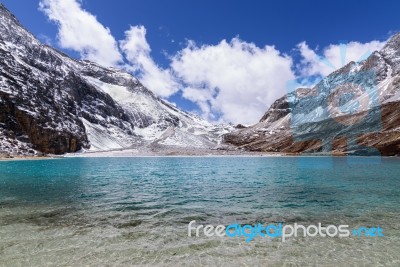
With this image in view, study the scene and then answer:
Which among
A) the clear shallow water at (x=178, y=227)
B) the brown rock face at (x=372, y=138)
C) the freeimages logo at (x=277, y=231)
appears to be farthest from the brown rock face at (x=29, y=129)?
the freeimages logo at (x=277, y=231)

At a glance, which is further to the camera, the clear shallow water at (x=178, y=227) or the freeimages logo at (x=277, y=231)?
the freeimages logo at (x=277, y=231)

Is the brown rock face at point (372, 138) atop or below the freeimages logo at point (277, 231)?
atop

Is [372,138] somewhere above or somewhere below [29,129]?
below

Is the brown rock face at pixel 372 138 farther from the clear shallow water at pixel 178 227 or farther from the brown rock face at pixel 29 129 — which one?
the brown rock face at pixel 29 129

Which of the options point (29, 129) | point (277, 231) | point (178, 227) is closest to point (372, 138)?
point (277, 231)

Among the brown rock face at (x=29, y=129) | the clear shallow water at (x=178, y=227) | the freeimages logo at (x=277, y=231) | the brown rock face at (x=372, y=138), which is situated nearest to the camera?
the clear shallow water at (x=178, y=227)

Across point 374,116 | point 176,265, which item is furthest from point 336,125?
point 176,265

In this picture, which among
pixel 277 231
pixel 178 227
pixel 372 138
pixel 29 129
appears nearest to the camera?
pixel 277 231

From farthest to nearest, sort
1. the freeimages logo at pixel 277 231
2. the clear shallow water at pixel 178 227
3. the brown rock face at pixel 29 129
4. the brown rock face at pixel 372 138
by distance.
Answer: the brown rock face at pixel 29 129 < the brown rock face at pixel 372 138 < the freeimages logo at pixel 277 231 < the clear shallow water at pixel 178 227

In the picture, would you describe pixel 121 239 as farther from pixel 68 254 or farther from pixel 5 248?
pixel 5 248

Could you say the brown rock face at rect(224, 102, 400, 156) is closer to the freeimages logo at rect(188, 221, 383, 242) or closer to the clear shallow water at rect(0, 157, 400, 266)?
the clear shallow water at rect(0, 157, 400, 266)

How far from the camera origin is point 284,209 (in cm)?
1995

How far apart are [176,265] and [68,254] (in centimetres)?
439

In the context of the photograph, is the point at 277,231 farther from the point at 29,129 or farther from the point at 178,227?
the point at 29,129
